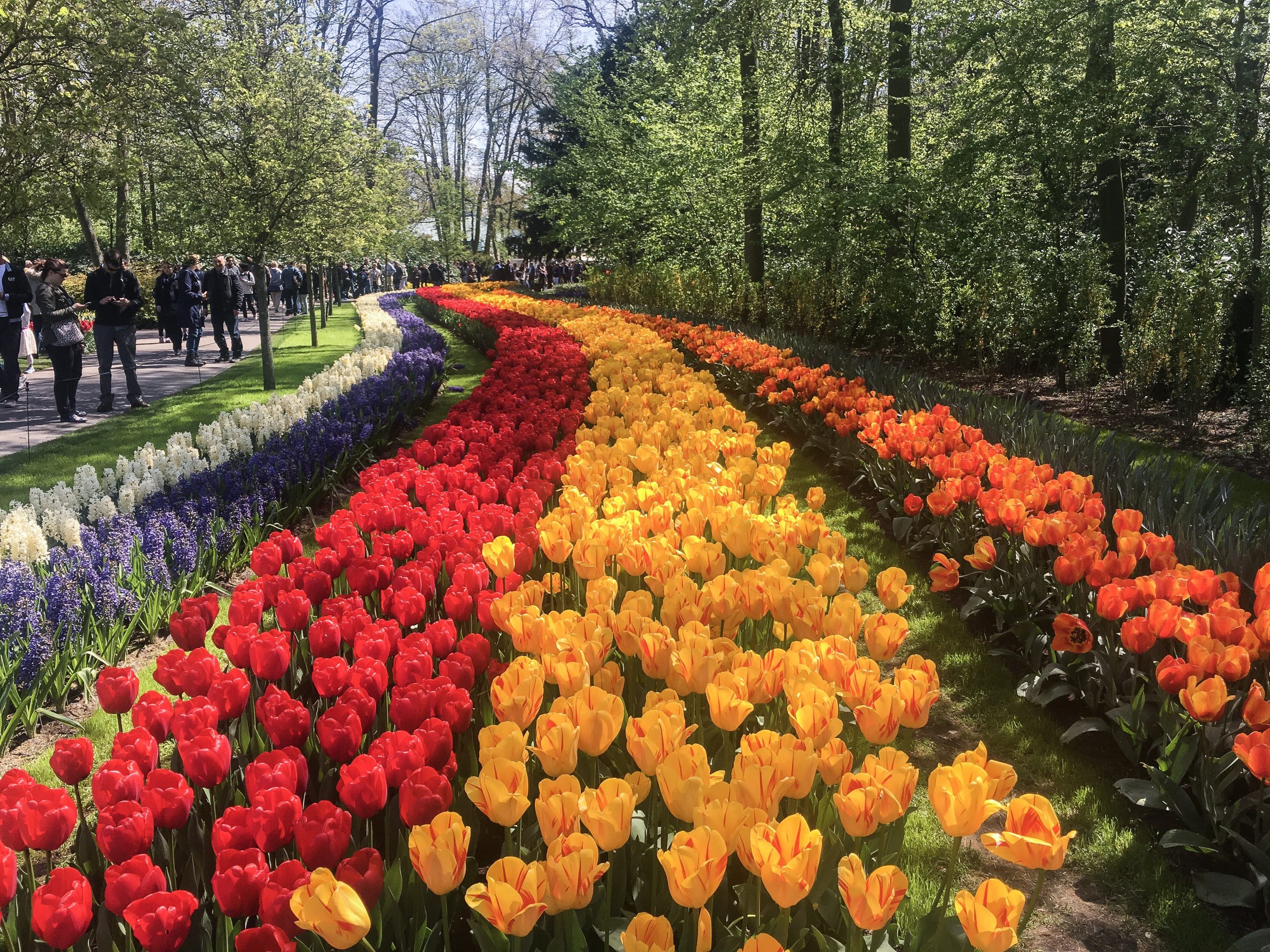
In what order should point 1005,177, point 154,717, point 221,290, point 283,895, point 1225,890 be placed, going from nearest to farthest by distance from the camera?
point 283,895 → point 154,717 → point 1225,890 → point 1005,177 → point 221,290

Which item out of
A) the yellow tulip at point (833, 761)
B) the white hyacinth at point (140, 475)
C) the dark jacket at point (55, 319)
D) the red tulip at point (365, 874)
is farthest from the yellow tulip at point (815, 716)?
the dark jacket at point (55, 319)

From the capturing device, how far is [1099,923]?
2.46 m

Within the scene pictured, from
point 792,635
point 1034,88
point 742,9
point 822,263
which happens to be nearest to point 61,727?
point 792,635

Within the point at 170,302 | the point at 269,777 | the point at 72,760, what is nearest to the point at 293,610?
the point at 72,760

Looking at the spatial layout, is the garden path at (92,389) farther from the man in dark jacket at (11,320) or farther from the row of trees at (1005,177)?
the row of trees at (1005,177)

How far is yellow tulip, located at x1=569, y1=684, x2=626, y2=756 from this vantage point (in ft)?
5.87

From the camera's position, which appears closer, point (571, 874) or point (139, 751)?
point (571, 874)

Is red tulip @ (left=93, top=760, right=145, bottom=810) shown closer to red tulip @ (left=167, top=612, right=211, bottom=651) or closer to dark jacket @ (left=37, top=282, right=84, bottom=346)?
red tulip @ (left=167, top=612, right=211, bottom=651)

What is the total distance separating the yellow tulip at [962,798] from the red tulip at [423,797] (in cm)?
85

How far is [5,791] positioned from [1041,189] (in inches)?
453

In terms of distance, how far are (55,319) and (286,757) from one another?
10.6 m

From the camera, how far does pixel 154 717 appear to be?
2061 mm

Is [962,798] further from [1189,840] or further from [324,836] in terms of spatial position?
[1189,840]

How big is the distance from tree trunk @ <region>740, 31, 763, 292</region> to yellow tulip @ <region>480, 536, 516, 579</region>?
1290 centimetres
